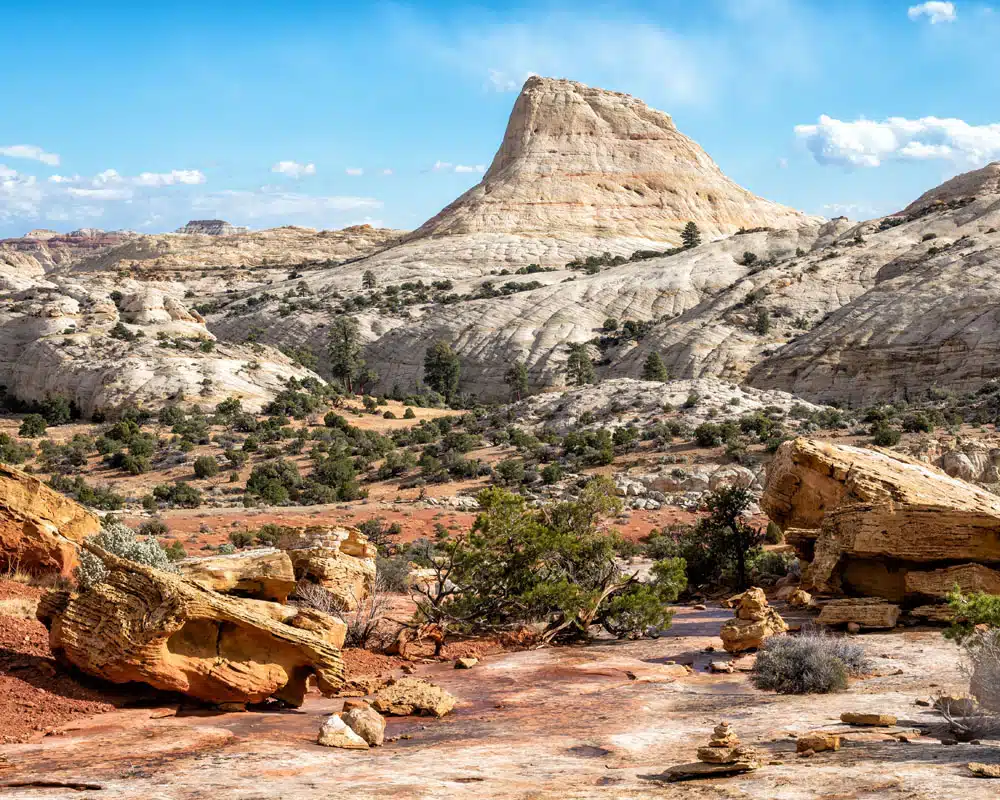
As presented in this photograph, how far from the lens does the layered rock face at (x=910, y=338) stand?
52.5 m

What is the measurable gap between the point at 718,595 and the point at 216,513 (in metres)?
17.1

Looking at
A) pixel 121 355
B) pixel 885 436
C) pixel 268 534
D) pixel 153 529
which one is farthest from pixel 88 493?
pixel 885 436

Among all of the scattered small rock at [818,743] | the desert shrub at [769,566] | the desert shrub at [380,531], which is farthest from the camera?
the desert shrub at [380,531]

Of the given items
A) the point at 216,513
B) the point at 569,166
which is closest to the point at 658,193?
the point at 569,166

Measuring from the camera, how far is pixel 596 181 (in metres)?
116

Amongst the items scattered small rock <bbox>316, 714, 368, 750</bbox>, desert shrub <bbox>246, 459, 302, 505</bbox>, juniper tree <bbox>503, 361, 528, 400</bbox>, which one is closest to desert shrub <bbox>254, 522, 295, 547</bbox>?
desert shrub <bbox>246, 459, 302, 505</bbox>

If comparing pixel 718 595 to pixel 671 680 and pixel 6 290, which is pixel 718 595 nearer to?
pixel 671 680

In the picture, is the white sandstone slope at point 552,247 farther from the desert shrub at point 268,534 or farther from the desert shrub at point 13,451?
the desert shrub at point 268,534

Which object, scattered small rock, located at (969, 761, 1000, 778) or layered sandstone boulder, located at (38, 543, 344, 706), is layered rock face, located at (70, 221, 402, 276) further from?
scattered small rock, located at (969, 761, 1000, 778)

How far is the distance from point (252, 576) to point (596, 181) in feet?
348

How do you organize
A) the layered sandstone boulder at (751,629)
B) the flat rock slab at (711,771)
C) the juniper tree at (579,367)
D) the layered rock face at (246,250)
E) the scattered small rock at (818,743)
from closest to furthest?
the flat rock slab at (711,771)
the scattered small rock at (818,743)
the layered sandstone boulder at (751,629)
the juniper tree at (579,367)
the layered rock face at (246,250)

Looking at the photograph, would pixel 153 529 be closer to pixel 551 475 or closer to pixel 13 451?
pixel 551 475

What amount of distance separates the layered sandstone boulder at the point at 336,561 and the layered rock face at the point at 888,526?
27.6 feet

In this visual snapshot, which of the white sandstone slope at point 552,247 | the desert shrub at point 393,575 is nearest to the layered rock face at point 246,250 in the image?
the white sandstone slope at point 552,247
